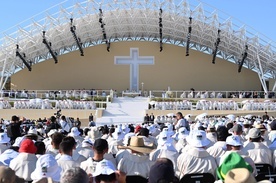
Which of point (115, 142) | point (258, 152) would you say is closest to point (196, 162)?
point (258, 152)

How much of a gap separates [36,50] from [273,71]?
2658 cm

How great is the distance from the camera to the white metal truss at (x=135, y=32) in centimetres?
3959

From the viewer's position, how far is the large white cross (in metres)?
49.2

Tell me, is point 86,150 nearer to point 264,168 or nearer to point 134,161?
point 134,161

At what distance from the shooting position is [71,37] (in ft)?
150

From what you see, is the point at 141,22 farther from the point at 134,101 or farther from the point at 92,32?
the point at 134,101

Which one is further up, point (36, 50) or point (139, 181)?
point (36, 50)

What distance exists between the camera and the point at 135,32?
48.8 meters

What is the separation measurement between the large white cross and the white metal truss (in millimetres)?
2289

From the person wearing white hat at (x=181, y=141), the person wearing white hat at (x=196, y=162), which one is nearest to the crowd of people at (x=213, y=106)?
the person wearing white hat at (x=181, y=141)

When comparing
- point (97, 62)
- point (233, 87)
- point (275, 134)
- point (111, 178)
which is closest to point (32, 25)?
point (97, 62)

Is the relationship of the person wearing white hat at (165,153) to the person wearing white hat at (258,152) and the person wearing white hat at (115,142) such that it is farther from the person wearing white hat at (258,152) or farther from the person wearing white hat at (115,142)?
the person wearing white hat at (115,142)

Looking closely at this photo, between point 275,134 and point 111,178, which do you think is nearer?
point 111,178

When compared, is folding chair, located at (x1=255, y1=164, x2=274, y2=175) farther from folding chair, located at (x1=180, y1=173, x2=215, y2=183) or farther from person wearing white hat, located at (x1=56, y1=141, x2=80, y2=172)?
person wearing white hat, located at (x1=56, y1=141, x2=80, y2=172)
